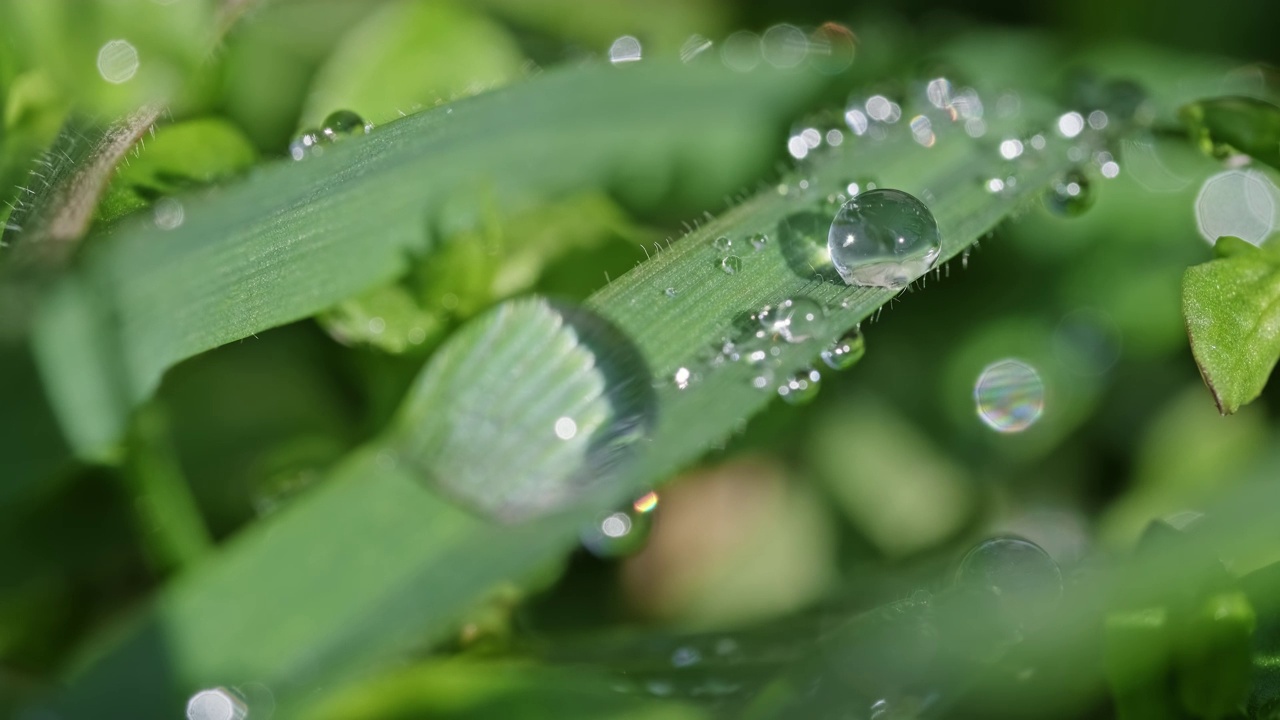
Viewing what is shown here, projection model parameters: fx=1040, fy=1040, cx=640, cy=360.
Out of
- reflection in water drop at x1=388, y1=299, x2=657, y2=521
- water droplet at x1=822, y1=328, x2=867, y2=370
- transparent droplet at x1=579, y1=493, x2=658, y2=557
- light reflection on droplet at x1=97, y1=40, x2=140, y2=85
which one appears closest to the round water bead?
water droplet at x1=822, y1=328, x2=867, y2=370

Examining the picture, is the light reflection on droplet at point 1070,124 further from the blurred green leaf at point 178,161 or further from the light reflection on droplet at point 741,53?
the blurred green leaf at point 178,161

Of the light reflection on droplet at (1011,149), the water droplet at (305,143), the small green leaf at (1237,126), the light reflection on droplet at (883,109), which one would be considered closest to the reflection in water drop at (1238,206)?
the small green leaf at (1237,126)

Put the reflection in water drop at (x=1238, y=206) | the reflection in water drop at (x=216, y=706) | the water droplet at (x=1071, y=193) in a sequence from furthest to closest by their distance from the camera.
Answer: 1. the reflection in water drop at (x=1238, y=206)
2. the water droplet at (x=1071, y=193)
3. the reflection in water drop at (x=216, y=706)

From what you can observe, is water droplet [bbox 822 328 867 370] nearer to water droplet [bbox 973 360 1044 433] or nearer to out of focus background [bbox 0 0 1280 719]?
out of focus background [bbox 0 0 1280 719]

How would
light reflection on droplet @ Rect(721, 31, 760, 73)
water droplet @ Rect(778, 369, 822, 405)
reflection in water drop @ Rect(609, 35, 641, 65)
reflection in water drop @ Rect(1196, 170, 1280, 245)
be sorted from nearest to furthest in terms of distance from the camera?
water droplet @ Rect(778, 369, 822, 405)
reflection in water drop @ Rect(1196, 170, 1280, 245)
reflection in water drop @ Rect(609, 35, 641, 65)
light reflection on droplet @ Rect(721, 31, 760, 73)

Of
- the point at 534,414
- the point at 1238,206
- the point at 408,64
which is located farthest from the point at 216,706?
the point at 1238,206
